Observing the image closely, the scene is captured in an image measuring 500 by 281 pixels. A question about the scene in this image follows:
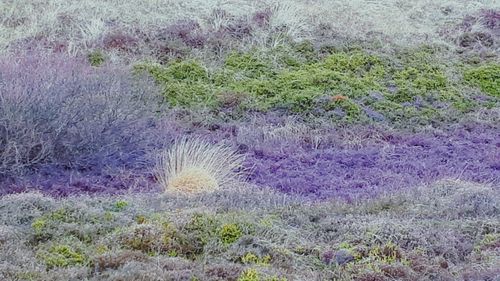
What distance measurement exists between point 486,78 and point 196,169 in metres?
10.1

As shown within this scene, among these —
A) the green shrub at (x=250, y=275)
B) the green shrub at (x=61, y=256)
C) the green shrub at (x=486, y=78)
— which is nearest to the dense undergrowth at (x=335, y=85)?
the green shrub at (x=486, y=78)

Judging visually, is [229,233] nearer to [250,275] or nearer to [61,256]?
[250,275]

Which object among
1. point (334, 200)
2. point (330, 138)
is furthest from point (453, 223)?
point (330, 138)

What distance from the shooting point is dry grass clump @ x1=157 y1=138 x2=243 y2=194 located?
9012mm

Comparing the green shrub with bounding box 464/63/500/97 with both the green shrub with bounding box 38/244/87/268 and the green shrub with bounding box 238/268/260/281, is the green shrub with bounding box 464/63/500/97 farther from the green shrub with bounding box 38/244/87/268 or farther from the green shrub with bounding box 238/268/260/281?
the green shrub with bounding box 38/244/87/268

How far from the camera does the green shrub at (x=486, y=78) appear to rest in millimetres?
16812

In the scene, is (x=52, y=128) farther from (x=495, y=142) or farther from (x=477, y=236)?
(x=495, y=142)

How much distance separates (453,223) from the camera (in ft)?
21.9

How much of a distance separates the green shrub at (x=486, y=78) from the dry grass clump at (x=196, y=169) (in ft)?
27.4

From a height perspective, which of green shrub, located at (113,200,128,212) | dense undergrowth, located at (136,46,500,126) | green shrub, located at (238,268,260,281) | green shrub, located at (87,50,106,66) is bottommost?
dense undergrowth, located at (136,46,500,126)

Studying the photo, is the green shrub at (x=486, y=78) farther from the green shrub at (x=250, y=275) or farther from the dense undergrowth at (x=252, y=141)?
the green shrub at (x=250, y=275)

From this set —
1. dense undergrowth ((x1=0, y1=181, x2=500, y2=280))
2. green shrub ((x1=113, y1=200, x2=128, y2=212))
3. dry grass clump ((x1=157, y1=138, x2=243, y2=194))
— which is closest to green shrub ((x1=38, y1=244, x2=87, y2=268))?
dense undergrowth ((x1=0, y1=181, x2=500, y2=280))

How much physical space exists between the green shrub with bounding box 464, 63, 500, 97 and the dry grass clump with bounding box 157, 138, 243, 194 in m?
8.36

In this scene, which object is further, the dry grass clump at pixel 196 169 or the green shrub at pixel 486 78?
the green shrub at pixel 486 78
